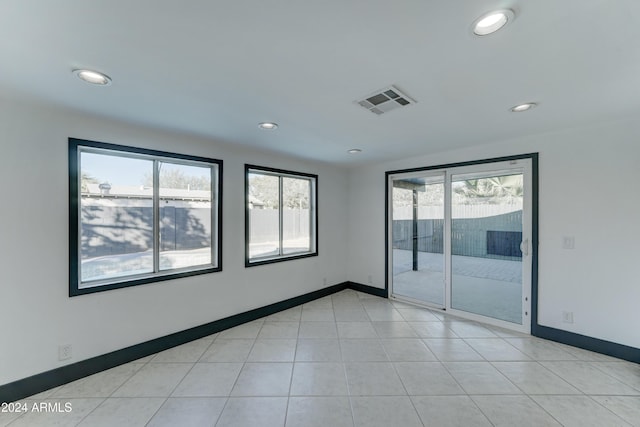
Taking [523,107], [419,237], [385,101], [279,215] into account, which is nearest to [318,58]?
[385,101]

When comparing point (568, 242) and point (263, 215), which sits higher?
point (263, 215)

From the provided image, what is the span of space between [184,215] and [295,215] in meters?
1.80

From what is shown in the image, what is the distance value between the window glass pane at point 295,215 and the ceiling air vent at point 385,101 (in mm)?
2288

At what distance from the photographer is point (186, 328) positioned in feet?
9.86

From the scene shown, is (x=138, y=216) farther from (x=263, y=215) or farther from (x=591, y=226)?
(x=591, y=226)

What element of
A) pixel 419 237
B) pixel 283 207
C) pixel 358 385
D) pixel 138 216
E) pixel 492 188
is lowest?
pixel 358 385

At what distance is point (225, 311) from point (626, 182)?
15.7ft

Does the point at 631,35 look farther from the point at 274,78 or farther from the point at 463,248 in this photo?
the point at 463,248

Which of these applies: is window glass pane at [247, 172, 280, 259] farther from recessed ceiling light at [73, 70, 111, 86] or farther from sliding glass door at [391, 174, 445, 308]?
sliding glass door at [391, 174, 445, 308]

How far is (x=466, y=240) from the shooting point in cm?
377

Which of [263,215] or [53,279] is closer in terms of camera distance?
[53,279]

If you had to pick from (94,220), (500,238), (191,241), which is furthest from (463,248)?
(94,220)

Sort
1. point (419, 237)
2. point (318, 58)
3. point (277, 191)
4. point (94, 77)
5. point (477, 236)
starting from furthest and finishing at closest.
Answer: point (419, 237) → point (277, 191) → point (477, 236) → point (94, 77) → point (318, 58)

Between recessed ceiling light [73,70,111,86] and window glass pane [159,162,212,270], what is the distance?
1221 millimetres
